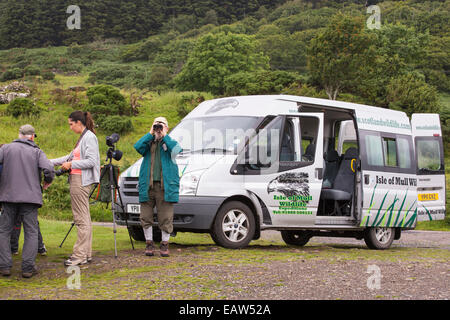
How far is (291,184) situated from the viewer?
35.6ft

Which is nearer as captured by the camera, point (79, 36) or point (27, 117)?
point (27, 117)

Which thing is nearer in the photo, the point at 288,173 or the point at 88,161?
the point at 88,161

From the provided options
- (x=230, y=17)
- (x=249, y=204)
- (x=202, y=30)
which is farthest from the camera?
(x=230, y=17)

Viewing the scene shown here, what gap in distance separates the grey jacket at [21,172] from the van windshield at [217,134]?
312 centimetres

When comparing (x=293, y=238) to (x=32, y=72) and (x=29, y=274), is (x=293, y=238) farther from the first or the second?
(x=32, y=72)

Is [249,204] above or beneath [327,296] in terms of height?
above

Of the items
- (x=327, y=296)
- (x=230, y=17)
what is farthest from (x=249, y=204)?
(x=230, y=17)

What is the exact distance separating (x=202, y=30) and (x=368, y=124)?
103 meters

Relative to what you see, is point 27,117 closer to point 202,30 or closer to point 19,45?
point 19,45

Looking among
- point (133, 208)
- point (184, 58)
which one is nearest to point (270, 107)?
point (133, 208)

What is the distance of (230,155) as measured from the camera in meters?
10.3

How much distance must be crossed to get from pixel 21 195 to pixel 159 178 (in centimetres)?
219

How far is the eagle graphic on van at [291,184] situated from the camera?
35.0 feet

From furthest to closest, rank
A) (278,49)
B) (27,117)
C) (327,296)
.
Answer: (278,49), (27,117), (327,296)
